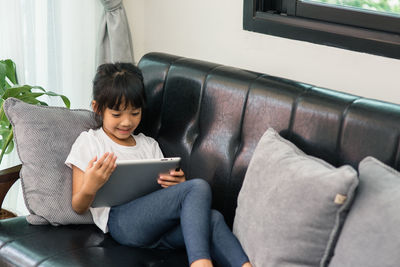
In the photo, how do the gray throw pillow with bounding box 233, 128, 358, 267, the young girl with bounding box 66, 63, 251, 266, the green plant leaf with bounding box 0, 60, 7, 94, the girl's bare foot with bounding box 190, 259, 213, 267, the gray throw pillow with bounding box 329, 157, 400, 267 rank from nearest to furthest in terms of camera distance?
the gray throw pillow with bounding box 329, 157, 400, 267, the gray throw pillow with bounding box 233, 128, 358, 267, the girl's bare foot with bounding box 190, 259, 213, 267, the young girl with bounding box 66, 63, 251, 266, the green plant leaf with bounding box 0, 60, 7, 94

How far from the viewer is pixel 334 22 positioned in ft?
7.30

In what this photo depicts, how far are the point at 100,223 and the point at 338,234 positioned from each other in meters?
0.85

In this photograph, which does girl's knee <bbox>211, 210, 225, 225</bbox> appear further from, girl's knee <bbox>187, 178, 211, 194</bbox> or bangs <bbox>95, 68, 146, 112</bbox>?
bangs <bbox>95, 68, 146, 112</bbox>

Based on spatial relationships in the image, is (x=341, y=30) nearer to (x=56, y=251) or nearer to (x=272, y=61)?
(x=272, y=61)

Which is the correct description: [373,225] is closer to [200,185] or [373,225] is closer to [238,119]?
[200,185]

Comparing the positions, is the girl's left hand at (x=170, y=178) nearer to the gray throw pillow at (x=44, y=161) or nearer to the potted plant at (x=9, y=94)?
the gray throw pillow at (x=44, y=161)

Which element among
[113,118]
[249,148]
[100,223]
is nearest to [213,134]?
[249,148]

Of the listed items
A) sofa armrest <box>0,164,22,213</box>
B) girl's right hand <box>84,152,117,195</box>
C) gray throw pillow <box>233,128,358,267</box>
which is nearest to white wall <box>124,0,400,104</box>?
gray throw pillow <box>233,128,358,267</box>

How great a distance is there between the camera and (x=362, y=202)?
62.4 inches

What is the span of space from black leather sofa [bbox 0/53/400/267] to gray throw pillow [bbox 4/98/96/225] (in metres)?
0.06

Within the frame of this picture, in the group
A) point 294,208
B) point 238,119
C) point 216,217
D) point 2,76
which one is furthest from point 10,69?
point 294,208

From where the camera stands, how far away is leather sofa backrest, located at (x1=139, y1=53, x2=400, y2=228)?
183cm

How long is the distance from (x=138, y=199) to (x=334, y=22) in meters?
0.98

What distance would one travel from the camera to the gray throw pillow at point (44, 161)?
2.05 m
